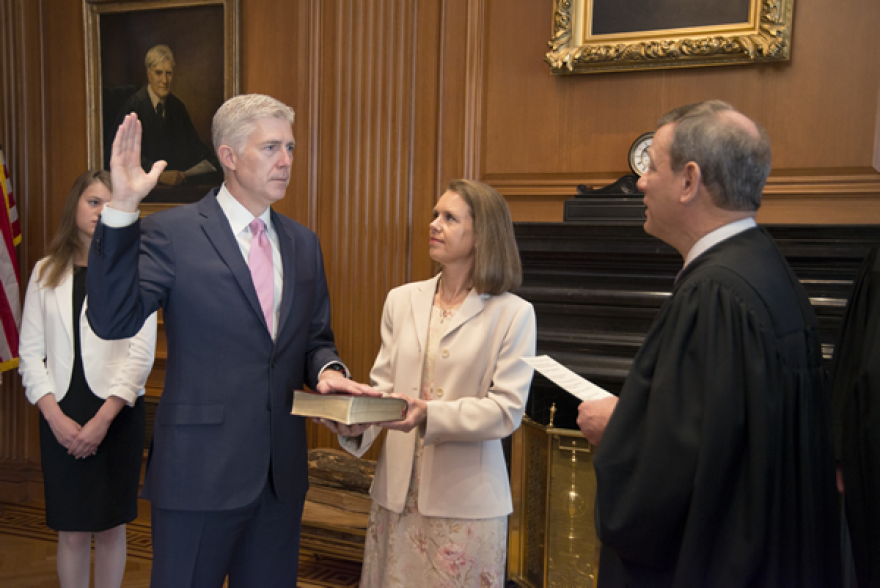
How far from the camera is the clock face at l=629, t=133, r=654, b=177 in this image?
345 cm

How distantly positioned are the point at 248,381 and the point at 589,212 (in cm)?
185

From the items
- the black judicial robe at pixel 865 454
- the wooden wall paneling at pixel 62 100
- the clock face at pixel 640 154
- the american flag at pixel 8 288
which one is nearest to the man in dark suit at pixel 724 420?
the black judicial robe at pixel 865 454

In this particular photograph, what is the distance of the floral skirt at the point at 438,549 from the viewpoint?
2275 millimetres

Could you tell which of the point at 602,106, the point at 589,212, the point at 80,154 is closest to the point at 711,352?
the point at 589,212

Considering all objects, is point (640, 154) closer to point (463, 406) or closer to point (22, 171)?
point (463, 406)

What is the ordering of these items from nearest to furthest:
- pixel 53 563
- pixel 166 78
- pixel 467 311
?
pixel 467 311, pixel 53 563, pixel 166 78

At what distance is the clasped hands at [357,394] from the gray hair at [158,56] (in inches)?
131

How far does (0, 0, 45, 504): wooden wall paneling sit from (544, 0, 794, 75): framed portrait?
3.54 meters

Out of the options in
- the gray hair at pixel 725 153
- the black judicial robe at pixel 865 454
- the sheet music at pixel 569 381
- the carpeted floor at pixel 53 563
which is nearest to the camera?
the gray hair at pixel 725 153

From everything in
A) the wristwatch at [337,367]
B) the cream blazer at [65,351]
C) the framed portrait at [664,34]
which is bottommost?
the cream blazer at [65,351]

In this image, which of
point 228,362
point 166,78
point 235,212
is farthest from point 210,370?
point 166,78

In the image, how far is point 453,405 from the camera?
2268 millimetres

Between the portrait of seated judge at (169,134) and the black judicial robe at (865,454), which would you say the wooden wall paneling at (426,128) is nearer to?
the portrait of seated judge at (169,134)

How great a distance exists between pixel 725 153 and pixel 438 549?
147 cm
